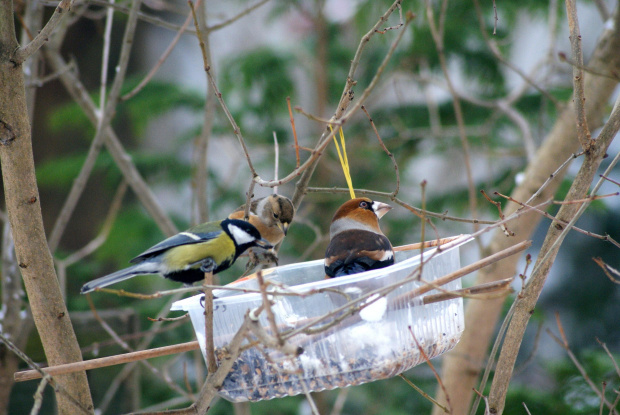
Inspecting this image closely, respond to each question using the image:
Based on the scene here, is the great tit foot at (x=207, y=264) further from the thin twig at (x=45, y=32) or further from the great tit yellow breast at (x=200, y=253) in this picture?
the thin twig at (x=45, y=32)

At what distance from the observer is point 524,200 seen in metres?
3.86

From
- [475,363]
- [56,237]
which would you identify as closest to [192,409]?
[56,237]

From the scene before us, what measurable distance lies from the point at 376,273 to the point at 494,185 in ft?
12.1

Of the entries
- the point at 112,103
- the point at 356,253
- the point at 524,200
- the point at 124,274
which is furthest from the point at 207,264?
the point at 524,200

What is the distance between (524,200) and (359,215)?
1323 mm

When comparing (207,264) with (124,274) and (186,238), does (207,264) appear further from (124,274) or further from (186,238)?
(124,274)

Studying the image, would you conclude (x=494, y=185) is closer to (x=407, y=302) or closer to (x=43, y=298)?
(x=407, y=302)

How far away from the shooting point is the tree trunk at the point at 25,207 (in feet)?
6.60

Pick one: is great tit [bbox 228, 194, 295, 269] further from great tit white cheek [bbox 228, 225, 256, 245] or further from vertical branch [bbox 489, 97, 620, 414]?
vertical branch [bbox 489, 97, 620, 414]

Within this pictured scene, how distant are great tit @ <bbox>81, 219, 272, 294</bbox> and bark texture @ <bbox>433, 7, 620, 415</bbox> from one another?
1870 millimetres

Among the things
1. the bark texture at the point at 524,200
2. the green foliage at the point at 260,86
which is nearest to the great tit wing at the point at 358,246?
the bark texture at the point at 524,200

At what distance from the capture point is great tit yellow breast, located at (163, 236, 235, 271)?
2.46 metres

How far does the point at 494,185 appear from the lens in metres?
5.35

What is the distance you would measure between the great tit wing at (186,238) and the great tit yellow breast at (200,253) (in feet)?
0.07
